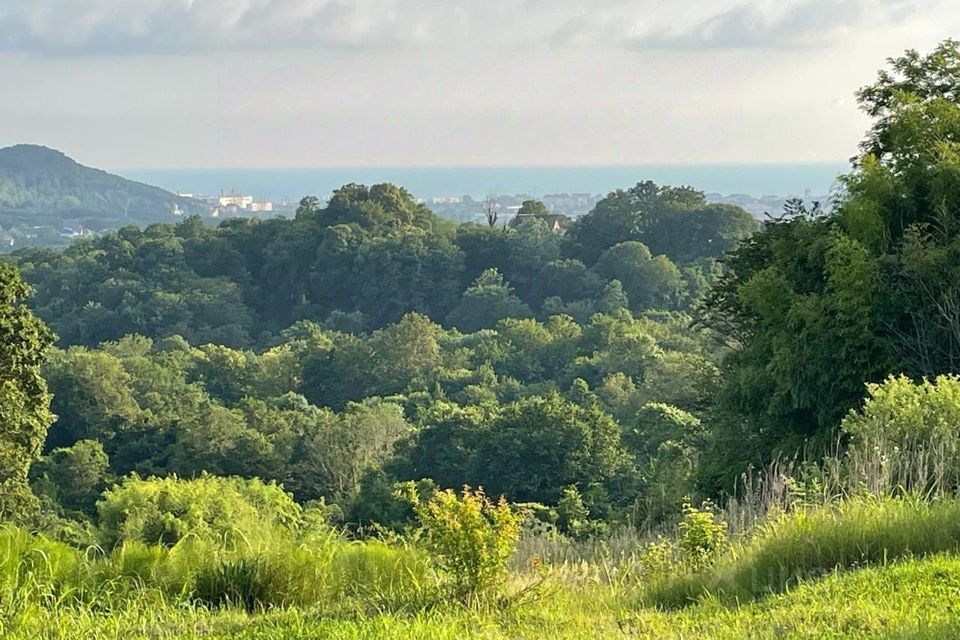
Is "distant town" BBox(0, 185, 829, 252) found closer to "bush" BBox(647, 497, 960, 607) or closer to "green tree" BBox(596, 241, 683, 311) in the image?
"green tree" BBox(596, 241, 683, 311)

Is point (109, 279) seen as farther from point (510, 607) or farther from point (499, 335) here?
point (510, 607)

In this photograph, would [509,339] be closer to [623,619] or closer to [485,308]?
[485,308]

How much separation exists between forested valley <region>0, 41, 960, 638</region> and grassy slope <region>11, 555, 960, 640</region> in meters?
0.02

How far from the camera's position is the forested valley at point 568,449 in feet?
15.1

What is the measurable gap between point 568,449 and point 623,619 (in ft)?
57.3

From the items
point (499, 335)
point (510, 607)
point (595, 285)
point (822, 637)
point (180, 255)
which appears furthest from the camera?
point (180, 255)

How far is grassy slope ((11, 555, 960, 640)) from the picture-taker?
153 inches

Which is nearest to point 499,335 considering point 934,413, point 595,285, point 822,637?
point 595,285

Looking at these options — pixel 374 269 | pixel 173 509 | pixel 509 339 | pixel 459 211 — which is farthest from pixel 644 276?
pixel 459 211

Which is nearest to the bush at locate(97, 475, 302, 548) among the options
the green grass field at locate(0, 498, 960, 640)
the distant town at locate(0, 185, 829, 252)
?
the green grass field at locate(0, 498, 960, 640)

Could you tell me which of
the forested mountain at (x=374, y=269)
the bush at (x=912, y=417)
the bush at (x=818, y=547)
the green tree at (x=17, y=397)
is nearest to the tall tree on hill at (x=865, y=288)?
the bush at (x=912, y=417)

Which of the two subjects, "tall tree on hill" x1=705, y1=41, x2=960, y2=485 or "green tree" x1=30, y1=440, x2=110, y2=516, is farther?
"green tree" x1=30, y1=440, x2=110, y2=516

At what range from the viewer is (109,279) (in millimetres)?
52750

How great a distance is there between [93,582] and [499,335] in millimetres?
34665
